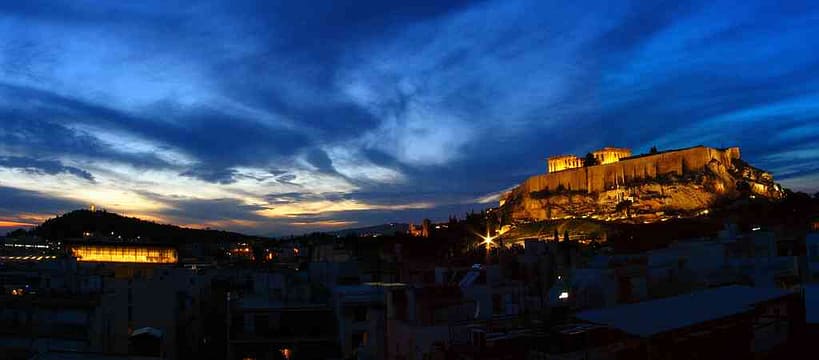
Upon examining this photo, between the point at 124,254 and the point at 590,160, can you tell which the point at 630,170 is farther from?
the point at 124,254

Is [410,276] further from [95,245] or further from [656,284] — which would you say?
[95,245]

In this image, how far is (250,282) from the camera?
33500 mm

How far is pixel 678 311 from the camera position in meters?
11.2

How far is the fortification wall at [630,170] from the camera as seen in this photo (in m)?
130

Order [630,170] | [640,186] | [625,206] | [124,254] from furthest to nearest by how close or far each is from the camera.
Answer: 1. [630,170]
2. [640,186]
3. [625,206]
4. [124,254]

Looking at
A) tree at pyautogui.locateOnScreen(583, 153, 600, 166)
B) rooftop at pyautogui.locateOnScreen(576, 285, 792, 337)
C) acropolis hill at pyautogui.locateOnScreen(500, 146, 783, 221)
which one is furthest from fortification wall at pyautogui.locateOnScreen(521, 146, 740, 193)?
rooftop at pyautogui.locateOnScreen(576, 285, 792, 337)

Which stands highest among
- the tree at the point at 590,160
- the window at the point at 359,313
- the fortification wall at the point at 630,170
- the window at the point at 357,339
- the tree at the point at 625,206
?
the tree at the point at 590,160

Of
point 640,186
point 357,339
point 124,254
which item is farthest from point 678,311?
point 640,186

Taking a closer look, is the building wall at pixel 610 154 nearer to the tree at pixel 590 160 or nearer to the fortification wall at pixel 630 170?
the tree at pixel 590 160

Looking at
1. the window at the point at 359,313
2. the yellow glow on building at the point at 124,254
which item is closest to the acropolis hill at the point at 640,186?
the yellow glow on building at the point at 124,254

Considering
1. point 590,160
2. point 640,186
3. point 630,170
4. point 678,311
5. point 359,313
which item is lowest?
point 359,313

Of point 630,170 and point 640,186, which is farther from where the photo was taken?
point 630,170

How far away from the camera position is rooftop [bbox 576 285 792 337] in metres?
9.90

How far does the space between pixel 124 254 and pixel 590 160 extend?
381 ft
